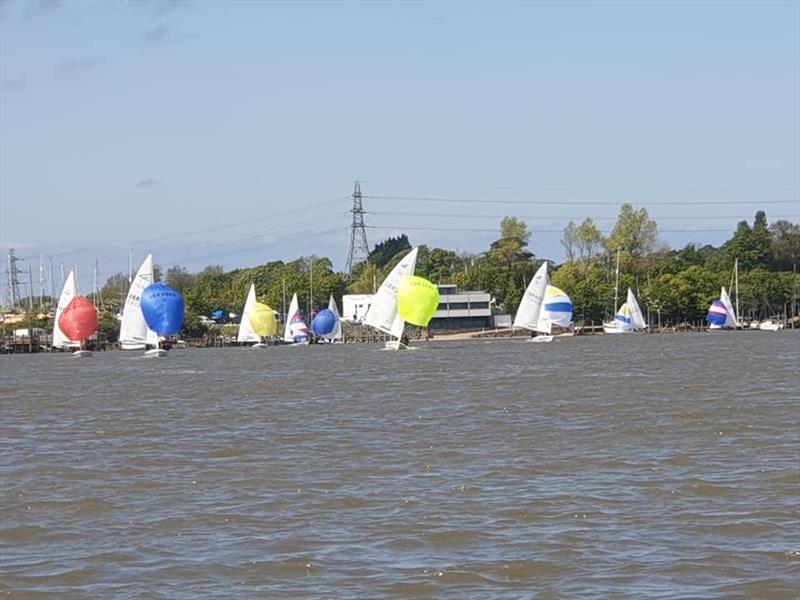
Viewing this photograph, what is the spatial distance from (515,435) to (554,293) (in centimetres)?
7315

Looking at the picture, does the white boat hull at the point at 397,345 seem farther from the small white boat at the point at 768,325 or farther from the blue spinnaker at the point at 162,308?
the small white boat at the point at 768,325

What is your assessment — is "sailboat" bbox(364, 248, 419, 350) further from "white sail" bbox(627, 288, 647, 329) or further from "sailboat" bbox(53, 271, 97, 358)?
"white sail" bbox(627, 288, 647, 329)

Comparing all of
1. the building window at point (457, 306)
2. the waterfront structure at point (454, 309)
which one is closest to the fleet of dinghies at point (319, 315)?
the waterfront structure at point (454, 309)

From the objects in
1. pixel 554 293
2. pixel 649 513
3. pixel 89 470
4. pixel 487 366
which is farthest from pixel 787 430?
pixel 554 293

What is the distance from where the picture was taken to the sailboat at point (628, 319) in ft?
475

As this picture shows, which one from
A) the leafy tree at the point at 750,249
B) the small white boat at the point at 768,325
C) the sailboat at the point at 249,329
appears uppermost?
the leafy tree at the point at 750,249

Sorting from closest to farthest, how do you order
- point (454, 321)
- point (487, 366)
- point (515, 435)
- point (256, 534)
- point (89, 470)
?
point (256, 534) → point (89, 470) → point (515, 435) → point (487, 366) → point (454, 321)

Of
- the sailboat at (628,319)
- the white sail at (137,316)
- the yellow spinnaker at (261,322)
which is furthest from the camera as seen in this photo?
the sailboat at (628,319)

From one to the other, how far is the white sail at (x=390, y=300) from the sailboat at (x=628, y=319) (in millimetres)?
63426

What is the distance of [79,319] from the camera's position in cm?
9694

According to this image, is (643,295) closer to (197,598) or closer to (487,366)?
(487,366)

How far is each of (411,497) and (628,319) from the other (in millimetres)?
128309

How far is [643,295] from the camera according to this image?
6171 inches

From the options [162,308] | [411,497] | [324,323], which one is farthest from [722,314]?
[411,497]
